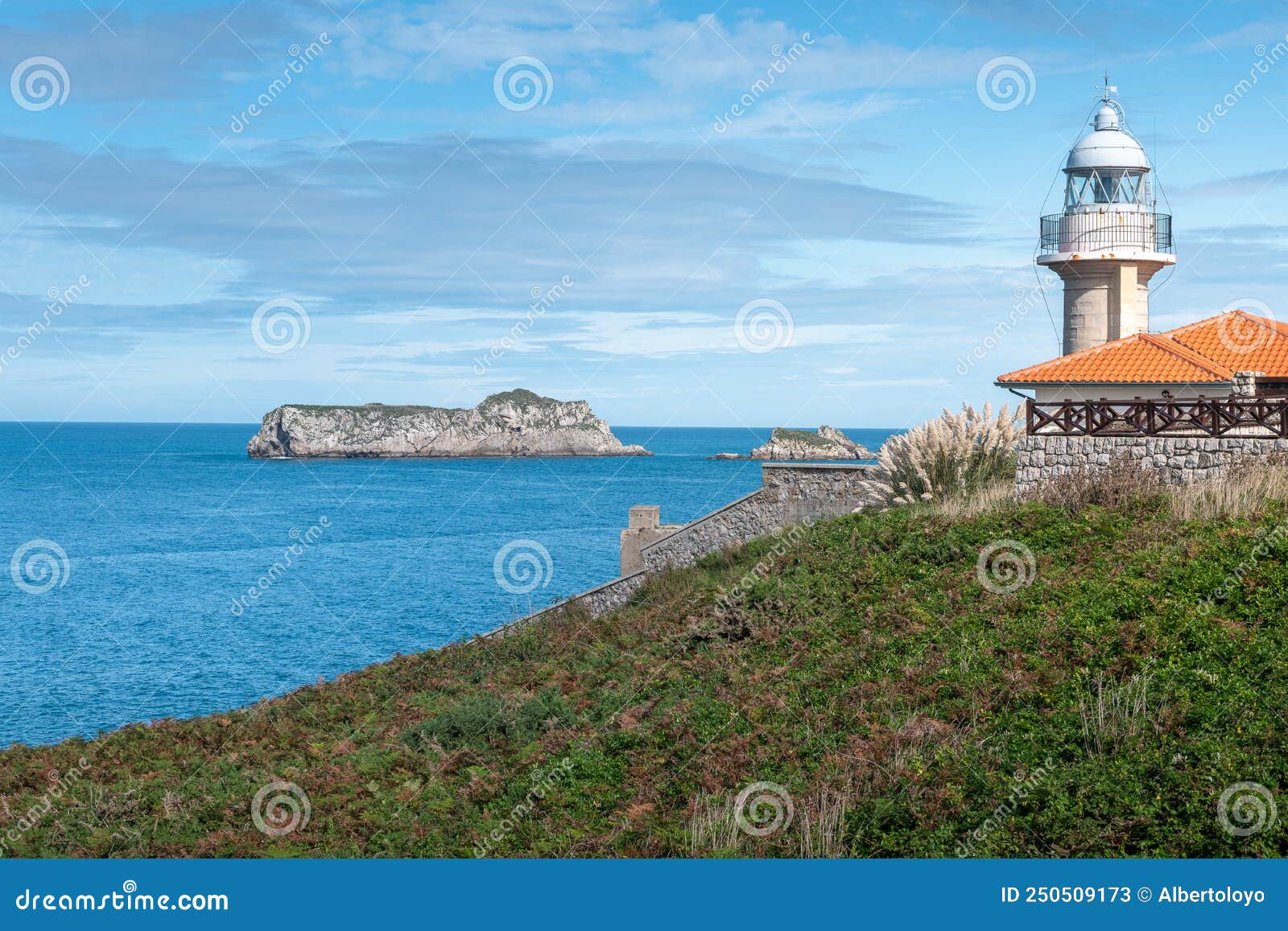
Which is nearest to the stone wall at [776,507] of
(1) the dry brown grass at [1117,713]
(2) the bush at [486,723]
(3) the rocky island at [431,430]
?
(2) the bush at [486,723]

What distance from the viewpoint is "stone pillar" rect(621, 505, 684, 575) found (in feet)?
84.8

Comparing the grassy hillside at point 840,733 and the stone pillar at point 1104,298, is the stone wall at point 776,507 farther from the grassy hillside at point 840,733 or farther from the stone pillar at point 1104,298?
the stone pillar at point 1104,298

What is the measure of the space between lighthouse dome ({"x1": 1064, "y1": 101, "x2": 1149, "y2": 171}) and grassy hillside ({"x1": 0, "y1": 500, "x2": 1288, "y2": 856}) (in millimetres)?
16216

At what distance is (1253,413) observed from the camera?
1797 cm

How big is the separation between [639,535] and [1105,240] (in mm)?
13568

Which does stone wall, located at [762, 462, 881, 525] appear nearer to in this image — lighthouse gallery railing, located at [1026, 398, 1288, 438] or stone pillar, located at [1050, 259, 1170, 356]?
lighthouse gallery railing, located at [1026, 398, 1288, 438]

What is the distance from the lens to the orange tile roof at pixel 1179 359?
22484mm

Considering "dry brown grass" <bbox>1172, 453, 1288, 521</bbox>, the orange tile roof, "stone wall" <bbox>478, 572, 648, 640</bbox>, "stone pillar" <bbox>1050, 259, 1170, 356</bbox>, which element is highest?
"stone pillar" <bbox>1050, 259, 1170, 356</bbox>

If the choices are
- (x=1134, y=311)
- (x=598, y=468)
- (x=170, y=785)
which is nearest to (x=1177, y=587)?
(x=170, y=785)

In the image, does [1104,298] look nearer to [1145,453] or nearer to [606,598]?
[1145,453]

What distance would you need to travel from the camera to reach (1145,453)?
18.2m

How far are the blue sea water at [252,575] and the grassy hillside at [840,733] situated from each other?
13.6 meters

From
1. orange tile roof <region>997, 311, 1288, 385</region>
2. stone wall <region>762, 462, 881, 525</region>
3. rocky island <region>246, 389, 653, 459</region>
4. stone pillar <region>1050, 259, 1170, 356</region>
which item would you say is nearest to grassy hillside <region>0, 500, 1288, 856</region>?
stone wall <region>762, 462, 881, 525</region>

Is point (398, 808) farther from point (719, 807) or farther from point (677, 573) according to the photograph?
point (677, 573)
